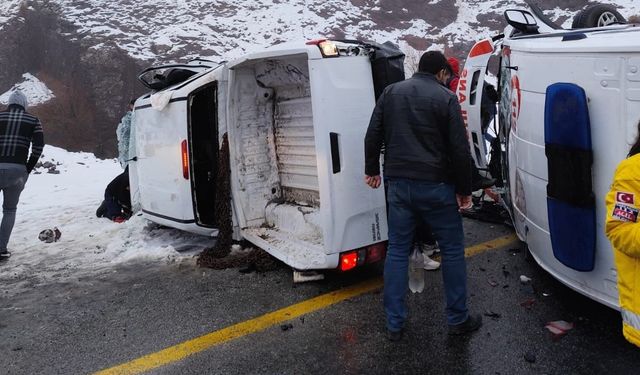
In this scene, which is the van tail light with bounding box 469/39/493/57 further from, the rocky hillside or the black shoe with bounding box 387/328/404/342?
the rocky hillside

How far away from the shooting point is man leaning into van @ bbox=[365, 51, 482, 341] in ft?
10.1

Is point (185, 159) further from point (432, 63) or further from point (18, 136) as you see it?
point (432, 63)

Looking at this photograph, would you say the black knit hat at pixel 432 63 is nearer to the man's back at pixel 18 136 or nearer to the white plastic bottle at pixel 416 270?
the white plastic bottle at pixel 416 270

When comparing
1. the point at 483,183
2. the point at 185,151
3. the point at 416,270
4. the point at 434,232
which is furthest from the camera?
the point at 483,183

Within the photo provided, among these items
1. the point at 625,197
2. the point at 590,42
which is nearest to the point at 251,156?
the point at 590,42

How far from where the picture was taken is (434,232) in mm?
3188

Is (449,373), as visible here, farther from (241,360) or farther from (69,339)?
(69,339)

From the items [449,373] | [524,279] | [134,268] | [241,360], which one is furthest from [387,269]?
[134,268]

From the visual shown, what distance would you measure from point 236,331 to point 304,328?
0.47m

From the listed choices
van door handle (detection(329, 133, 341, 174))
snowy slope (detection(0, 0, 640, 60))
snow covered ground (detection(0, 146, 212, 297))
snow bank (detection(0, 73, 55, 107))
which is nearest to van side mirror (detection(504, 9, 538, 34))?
van door handle (detection(329, 133, 341, 174))

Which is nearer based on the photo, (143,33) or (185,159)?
(185,159)

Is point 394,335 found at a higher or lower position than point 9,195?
lower

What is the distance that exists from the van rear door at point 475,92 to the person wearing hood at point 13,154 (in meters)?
4.66

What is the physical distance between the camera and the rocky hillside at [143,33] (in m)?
19.4
